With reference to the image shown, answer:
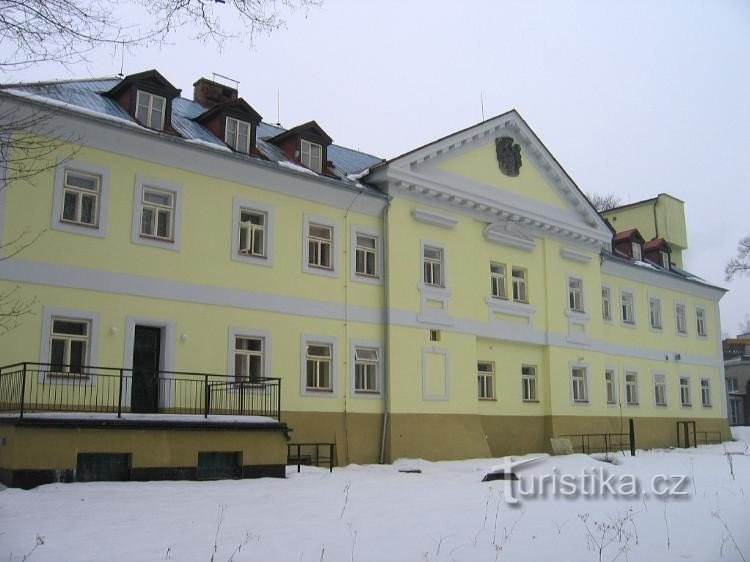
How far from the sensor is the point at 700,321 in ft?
127

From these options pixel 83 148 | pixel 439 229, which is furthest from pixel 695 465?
pixel 83 148

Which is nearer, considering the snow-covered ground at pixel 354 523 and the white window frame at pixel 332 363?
the snow-covered ground at pixel 354 523

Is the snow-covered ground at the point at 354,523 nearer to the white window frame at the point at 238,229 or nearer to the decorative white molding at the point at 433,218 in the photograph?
the white window frame at the point at 238,229

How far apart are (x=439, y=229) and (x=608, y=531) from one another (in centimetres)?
1437

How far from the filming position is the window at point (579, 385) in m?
28.6

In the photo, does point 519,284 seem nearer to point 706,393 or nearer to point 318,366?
point 318,366

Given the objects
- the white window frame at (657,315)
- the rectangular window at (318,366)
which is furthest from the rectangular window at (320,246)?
the white window frame at (657,315)

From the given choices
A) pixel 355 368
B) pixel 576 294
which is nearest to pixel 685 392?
pixel 576 294

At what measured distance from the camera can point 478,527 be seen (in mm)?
10820

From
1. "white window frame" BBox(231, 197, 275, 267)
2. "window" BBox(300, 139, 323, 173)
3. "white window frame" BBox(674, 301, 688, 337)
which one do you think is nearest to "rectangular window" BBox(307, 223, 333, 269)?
"white window frame" BBox(231, 197, 275, 267)

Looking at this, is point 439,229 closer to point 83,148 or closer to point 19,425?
point 83,148

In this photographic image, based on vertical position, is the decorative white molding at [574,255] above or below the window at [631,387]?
above

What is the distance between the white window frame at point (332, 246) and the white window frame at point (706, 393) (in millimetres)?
23628

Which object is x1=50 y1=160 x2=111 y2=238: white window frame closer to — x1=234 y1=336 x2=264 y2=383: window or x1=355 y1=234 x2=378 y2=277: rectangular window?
x1=234 y1=336 x2=264 y2=383: window
